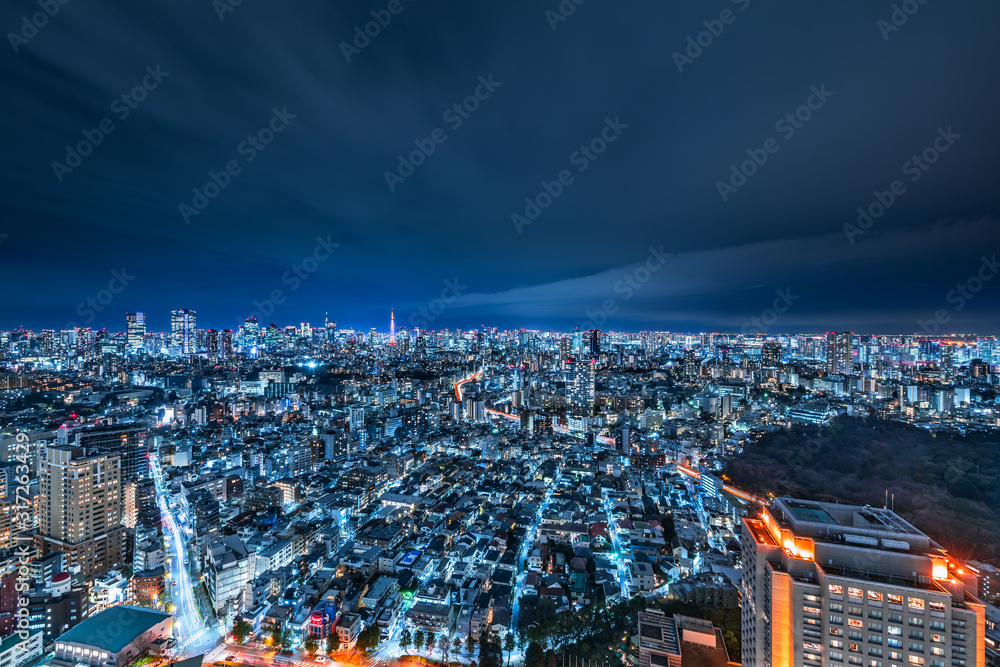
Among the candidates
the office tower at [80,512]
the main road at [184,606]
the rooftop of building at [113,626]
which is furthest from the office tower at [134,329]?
the rooftop of building at [113,626]

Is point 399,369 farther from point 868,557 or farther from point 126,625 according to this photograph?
point 868,557

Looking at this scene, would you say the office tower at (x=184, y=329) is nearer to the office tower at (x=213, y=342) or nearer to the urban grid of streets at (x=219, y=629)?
the office tower at (x=213, y=342)

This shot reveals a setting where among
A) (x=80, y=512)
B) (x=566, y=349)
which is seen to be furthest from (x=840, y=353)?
(x=80, y=512)

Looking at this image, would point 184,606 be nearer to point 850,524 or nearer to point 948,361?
point 850,524

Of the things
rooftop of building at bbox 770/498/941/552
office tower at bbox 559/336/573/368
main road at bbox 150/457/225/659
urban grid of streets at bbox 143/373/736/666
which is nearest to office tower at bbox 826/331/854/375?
office tower at bbox 559/336/573/368

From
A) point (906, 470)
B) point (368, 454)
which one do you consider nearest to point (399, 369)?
point (368, 454)

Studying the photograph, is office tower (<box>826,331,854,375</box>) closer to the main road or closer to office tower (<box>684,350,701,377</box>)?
office tower (<box>684,350,701,377</box>)
